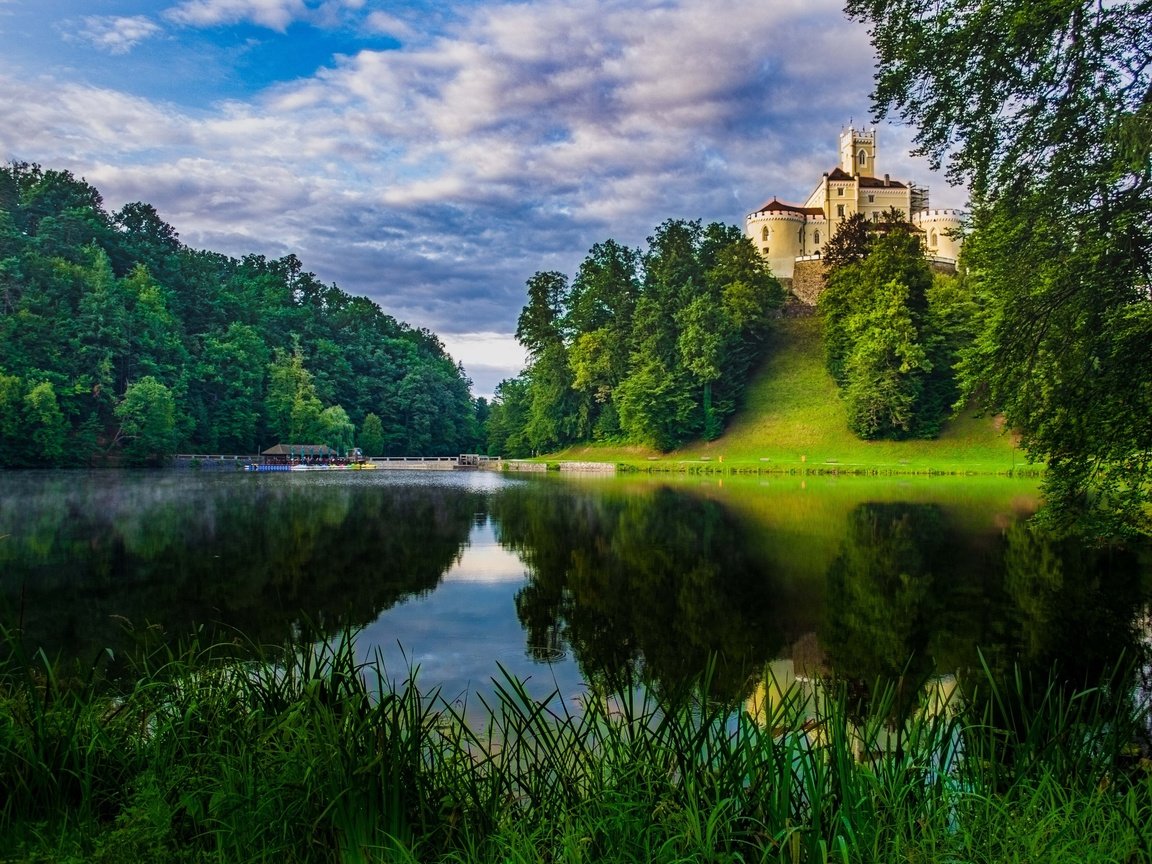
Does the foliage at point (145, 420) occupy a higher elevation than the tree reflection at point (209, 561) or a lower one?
higher

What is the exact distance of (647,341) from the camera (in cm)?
6356

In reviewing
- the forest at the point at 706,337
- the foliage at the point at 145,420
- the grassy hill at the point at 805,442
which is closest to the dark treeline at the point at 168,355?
the foliage at the point at 145,420

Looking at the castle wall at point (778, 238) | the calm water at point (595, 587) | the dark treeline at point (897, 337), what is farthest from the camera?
the castle wall at point (778, 238)

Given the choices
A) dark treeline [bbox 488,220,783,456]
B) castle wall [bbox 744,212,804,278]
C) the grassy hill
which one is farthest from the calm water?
castle wall [bbox 744,212,804,278]

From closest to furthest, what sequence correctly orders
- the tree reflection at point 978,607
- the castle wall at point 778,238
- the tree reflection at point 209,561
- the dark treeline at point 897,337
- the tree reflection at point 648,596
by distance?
the tree reflection at point 978,607 < the tree reflection at point 648,596 < the tree reflection at point 209,561 < the dark treeline at point 897,337 < the castle wall at point 778,238

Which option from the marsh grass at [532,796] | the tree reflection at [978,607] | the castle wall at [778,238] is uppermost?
the castle wall at [778,238]

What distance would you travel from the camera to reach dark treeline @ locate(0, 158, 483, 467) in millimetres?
56125

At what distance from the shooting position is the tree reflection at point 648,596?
26.6 ft

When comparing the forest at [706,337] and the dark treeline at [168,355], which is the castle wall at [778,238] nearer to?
the forest at [706,337]

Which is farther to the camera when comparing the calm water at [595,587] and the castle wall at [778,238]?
the castle wall at [778,238]

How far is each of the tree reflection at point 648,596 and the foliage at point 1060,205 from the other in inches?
178

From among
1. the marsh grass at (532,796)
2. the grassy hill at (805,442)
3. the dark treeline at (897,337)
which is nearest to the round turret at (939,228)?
the grassy hill at (805,442)

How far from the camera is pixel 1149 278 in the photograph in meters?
8.63

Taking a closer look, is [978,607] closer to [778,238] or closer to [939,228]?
[778,238]
